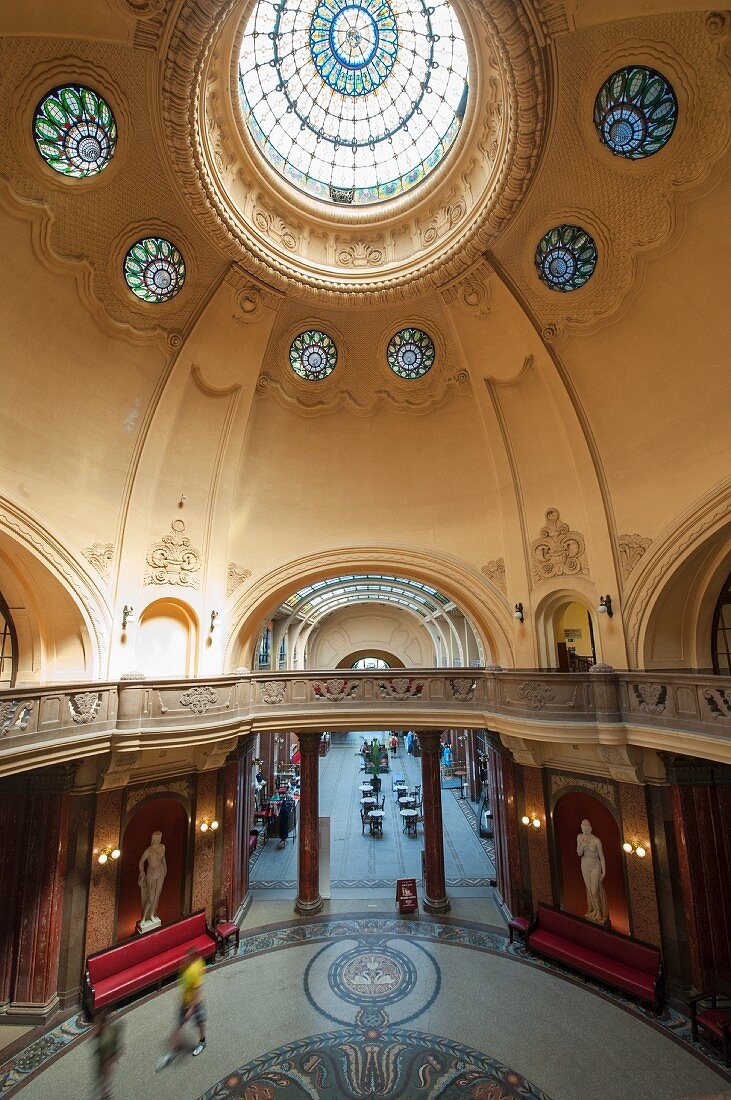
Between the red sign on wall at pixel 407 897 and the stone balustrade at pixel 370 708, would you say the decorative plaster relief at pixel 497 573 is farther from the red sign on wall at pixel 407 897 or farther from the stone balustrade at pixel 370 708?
the red sign on wall at pixel 407 897

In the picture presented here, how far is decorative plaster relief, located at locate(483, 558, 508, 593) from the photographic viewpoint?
13727 mm

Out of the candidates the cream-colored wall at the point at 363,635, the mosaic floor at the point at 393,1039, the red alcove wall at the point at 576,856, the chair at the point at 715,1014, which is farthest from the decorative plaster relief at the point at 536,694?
the cream-colored wall at the point at 363,635

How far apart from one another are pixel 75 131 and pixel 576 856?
1747 cm

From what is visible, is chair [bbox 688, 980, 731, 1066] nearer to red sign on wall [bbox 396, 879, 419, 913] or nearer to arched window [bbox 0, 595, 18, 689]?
red sign on wall [bbox 396, 879, 419, 913]

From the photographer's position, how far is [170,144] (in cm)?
882

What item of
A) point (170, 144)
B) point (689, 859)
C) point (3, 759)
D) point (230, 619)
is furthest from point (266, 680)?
point (170, 144)

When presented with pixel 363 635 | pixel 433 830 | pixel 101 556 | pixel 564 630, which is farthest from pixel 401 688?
pixel 363 635

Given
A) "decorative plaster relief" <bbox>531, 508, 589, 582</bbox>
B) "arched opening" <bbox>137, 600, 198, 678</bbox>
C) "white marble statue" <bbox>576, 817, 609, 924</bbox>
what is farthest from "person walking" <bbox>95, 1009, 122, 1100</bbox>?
"decorative plaster relief" <bbox>531, 508, 589, 582</bbox>

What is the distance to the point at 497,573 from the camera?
1381 centimetres

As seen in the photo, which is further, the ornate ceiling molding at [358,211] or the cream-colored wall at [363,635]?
the cream-colored wall at [363,635]

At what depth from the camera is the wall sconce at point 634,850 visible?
34.5ft

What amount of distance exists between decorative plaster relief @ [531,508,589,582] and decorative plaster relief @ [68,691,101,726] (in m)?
10.5

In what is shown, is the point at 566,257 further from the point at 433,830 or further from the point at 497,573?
the point at 433,830

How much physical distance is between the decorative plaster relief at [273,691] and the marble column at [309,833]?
1.36 m
